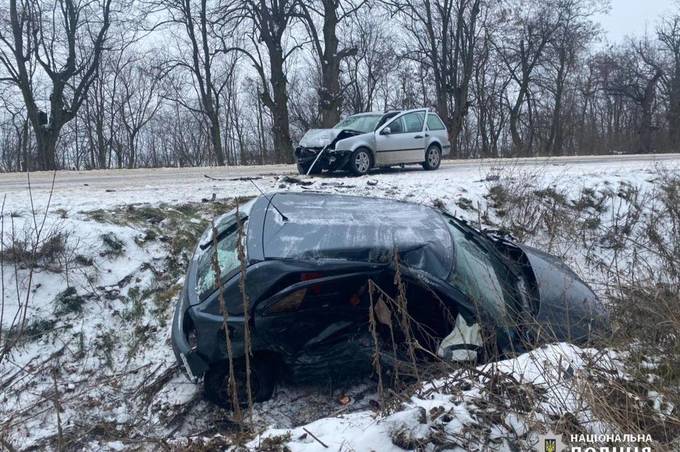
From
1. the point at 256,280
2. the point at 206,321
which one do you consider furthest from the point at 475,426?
the point at 206,321

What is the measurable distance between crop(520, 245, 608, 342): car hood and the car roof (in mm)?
877

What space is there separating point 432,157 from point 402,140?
1.27m

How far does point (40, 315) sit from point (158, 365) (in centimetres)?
157

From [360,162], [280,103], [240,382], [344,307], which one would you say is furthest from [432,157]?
[280,103]

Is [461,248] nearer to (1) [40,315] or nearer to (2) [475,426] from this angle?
(2) [475,426]

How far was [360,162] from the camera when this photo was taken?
40.7 ft

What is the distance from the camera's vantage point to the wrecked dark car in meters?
3.95

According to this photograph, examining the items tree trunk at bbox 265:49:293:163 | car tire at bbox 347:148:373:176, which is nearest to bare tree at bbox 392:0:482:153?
tree trunk at bbox 265:49:293:163

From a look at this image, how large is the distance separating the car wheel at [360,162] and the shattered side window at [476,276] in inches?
293

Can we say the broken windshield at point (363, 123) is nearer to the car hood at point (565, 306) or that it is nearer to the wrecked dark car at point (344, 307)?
the car hood at point (565, 306)

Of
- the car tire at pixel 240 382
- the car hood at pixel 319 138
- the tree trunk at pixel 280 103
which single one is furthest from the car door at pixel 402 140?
the tree trunk at pixel 280 103

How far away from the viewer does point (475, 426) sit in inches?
114

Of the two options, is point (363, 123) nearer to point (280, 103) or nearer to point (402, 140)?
point (402, 140)

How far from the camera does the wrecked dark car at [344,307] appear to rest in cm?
395
